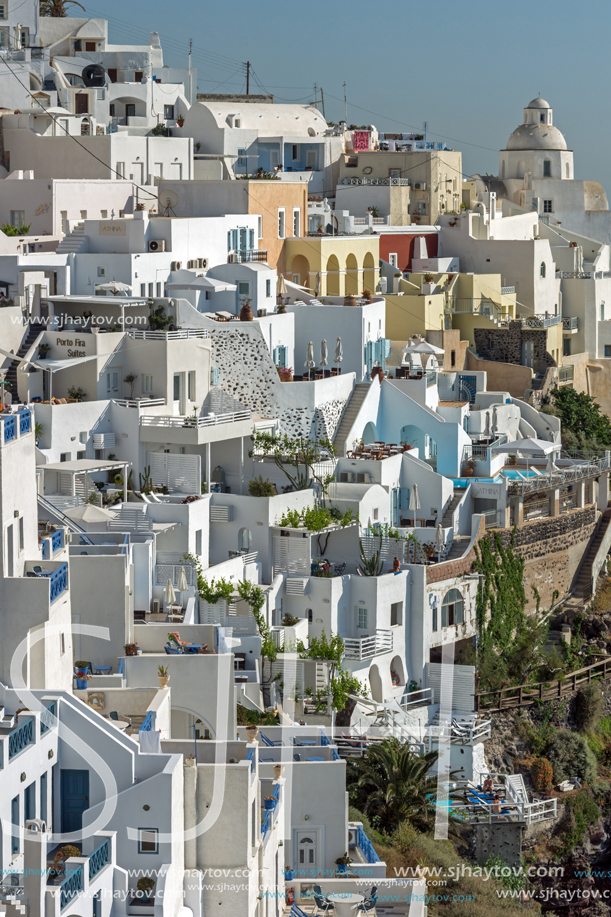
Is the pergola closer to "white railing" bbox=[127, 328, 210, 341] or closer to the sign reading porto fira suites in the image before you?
"white railing" bbox=[127, 328, 210, 341]

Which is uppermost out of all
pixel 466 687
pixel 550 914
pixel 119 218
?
pixel 119 218

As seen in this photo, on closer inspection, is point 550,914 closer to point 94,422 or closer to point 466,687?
point 466,687

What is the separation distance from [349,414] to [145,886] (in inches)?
975

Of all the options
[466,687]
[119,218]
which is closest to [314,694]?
[466,687]

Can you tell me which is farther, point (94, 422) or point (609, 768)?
point (609, 768)

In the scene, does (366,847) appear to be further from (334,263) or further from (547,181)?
(547,181)

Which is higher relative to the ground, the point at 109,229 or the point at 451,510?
the point at 109,229

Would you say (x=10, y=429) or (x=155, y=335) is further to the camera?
(x=155, y=335)

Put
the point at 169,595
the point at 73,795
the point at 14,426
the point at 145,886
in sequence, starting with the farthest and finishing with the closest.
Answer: the point at 169,595 → the point at 14,426 → the point at 73,795 → the point at 145,886

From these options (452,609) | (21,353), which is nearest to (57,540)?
(21,353)

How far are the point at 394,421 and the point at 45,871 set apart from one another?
2803 cm

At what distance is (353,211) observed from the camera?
5916cm

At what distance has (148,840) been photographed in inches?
805

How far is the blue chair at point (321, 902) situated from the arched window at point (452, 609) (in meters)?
15.5
